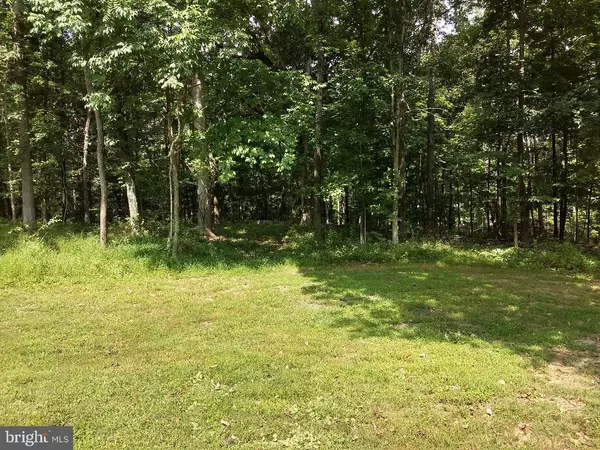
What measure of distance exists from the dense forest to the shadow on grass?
3294 mm

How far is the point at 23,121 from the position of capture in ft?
42.2

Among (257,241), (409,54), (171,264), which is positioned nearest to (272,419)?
(171,264)

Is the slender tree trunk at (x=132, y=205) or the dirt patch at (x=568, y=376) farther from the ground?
the slender tree trunk at (x=132, y=205)

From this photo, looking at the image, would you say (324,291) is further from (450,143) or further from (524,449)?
(450,143)

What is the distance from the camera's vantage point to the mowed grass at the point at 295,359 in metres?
3.13

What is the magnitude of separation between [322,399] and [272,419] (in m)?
0.53

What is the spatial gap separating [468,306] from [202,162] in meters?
7.01

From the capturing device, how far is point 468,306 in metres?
6.49

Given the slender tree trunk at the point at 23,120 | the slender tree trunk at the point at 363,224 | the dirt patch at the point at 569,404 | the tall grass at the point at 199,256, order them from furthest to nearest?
1. the slender tree trunk at the point at 363,224
2. the slender tree trunk at the point at 23,120
3. the tall grass at the point at 199,256
4. the dirt patch at the point at 569,404

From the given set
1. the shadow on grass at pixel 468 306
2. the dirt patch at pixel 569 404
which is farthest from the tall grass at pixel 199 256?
the dirt patch at pixel 569 404

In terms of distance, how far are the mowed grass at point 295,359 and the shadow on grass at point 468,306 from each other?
0.04 m

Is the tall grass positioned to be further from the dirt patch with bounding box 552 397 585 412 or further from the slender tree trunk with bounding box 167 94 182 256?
the dirt patch with bounding box 552 397 585 412

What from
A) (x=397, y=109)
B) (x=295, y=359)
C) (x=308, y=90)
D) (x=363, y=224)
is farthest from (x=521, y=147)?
(x=295, y=359)

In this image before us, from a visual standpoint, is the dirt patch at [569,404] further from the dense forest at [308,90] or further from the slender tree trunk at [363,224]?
the slender tree trunk at [363,224]
